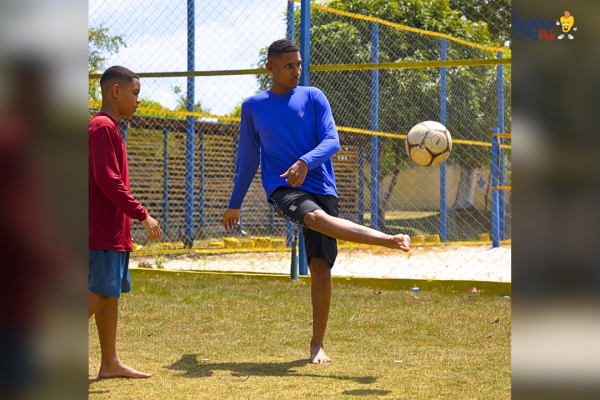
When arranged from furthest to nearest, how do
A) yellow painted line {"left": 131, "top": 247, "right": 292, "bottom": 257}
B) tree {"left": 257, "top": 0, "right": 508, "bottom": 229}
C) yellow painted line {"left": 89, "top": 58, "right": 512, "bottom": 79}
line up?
tree {"left": 257, "top": 0, "right": 508, "bottom": 229}, yellow painted line {"left": 131, "top": 247, "right": 292, "bottom": 257}, yellow painted line {"left": 89, "top": 58, "right": 512, "bottom": 79}

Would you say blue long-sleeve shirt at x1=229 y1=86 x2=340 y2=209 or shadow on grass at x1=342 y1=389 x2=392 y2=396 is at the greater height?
blue long-sleeve shirt at x1=229 y1=86 x2=340 y2=209

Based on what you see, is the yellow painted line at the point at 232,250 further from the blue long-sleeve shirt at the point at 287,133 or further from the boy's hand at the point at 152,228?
the boy's hand at the point at 152,228

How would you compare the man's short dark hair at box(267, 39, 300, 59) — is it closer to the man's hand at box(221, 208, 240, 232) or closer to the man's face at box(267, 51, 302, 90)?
the man's face at box(267, 51, 302, 90)

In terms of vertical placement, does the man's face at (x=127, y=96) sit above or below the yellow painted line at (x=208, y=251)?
above

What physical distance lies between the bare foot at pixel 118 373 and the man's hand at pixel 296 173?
1.26 meters

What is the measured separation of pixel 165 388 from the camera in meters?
3.22

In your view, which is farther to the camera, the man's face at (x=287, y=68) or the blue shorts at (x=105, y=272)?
the man's face at (x=287, y=68)

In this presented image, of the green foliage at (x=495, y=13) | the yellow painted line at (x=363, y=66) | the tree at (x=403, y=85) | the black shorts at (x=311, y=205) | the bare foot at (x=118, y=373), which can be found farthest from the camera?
the tree at (x=403, y=85)

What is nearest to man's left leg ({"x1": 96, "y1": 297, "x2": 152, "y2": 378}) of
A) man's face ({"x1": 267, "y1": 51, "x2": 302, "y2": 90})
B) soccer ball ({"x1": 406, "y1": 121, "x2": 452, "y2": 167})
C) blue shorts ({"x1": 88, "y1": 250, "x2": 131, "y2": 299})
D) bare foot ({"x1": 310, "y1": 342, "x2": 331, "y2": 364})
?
blue shorts ({"x1": 88, "y1": 250, "x2": 131, "y2": 299})

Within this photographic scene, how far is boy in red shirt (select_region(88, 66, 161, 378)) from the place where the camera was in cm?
319

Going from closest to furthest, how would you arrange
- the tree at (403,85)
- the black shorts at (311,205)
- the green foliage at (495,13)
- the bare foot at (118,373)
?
the bare foot at (118,373), the black shorts at (311,205), the green foliage at (495,13), the tree at (403,85)

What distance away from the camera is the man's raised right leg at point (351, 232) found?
10.5 feet

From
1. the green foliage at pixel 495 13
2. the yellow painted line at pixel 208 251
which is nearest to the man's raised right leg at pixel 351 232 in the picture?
the green foliage at pixel 495 13

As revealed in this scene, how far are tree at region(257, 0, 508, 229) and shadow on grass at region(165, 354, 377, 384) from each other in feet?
30.1
